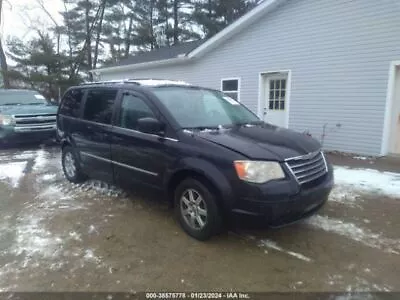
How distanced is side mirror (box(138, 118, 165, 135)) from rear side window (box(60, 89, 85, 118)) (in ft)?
7.01

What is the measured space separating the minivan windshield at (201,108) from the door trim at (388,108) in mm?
4896

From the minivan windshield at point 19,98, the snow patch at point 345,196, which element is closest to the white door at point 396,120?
the snow patch at point 345,196

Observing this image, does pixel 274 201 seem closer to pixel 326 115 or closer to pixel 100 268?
pixel 100 268

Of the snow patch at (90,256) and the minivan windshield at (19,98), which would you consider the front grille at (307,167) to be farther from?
the minivan windshield at (19,98)


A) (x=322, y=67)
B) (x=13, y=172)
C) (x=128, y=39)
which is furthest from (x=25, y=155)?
(x=128, y=39)

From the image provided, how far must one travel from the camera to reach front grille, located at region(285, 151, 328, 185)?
3246 millimetres

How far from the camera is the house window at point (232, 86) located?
1133 cm

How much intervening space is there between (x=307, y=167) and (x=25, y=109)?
8.90 metres

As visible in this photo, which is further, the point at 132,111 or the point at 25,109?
the point at 25,109

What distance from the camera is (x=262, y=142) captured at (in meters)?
3.45

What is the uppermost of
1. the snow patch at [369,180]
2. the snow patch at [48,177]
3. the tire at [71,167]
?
the tire at [71,167]

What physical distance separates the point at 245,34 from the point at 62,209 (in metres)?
8.65

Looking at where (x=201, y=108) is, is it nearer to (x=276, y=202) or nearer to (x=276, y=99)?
(x=276, y=202)

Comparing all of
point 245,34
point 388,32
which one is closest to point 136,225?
point 388,32
